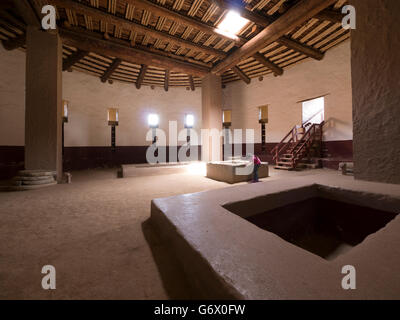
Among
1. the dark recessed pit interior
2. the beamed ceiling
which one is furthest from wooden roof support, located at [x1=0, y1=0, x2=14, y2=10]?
the dark recessed pit interior

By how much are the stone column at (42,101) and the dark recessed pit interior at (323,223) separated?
7.00 meters

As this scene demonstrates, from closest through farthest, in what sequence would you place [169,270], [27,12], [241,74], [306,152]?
[169,270] → [27,12] → [306,152] → [241,74]

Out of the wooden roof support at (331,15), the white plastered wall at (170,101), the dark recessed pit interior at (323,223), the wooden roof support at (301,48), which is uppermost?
A: the wooden roof support at (301,48)

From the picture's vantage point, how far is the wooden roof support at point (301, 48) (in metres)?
7.70

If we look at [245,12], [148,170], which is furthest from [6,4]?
[245,12]

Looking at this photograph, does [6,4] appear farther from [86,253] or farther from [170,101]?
[170,101]

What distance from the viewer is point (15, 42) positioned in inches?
283

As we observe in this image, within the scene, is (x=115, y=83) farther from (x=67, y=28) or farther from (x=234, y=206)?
(x=234, y=206)

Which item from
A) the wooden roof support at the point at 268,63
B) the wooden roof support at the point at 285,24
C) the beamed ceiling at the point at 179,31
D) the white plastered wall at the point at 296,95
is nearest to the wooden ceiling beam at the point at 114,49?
the beamed ceiling at the point at 179,31

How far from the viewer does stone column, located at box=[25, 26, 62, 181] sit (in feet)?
19.2

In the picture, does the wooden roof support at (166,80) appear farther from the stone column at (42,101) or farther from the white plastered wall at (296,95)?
the stone column at (42,101)

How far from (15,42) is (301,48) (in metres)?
12.4

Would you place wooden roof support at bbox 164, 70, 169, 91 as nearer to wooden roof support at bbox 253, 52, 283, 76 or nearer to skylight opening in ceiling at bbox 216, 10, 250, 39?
skylight opening in ceiling at bbox 216, 10, 250, 39

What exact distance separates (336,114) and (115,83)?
43.1 feet
